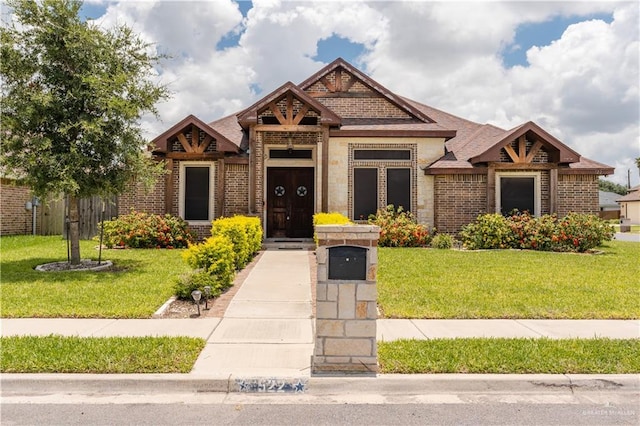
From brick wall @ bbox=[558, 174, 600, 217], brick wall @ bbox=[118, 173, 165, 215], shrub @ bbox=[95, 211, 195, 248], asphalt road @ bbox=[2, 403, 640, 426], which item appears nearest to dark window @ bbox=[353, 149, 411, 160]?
brick wall @ bbox=[558, 174, 600, 217]

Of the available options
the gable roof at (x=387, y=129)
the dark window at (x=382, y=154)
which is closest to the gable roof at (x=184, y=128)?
the gable roof at (x=387, y=129)

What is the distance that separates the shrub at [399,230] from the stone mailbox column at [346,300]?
33.4 ft

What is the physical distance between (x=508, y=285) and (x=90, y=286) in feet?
26.1

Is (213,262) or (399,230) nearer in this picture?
(213,262)

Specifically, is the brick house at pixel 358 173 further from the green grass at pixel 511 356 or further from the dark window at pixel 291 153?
the green grass at pixel 511 356

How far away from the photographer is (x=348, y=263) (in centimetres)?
459

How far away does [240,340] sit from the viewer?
5.53 meters

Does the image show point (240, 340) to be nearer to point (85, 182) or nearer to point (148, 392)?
point (148, 392)

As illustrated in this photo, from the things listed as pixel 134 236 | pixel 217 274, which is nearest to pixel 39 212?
pixel 134 236

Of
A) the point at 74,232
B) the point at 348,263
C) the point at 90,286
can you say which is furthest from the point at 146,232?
the point at 348,263

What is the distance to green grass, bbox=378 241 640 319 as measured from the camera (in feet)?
22.5

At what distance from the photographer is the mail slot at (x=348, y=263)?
457cm

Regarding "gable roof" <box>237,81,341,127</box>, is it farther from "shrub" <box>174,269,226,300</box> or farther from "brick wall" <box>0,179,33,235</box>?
"brick wall" <box>0,179,33,235</box>

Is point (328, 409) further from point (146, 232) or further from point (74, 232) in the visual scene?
point (146, 232)
